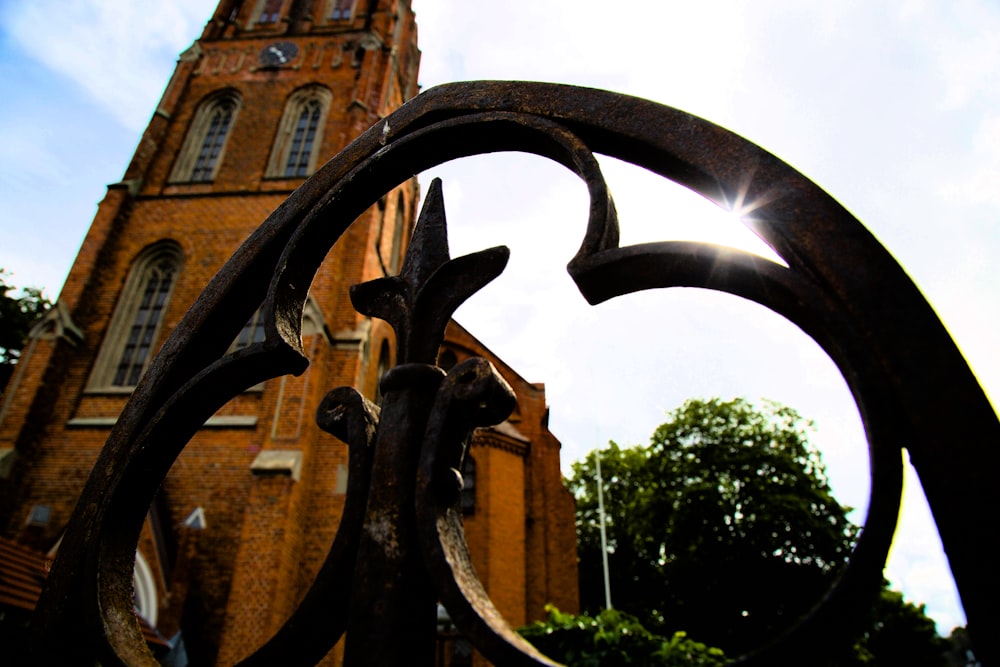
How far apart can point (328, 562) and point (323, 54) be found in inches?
724

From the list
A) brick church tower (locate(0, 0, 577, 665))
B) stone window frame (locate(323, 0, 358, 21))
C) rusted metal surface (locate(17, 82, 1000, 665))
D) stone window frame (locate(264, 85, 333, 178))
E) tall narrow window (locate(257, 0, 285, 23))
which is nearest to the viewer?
rusted metal surface (locate(17, 82, 1000, 665))

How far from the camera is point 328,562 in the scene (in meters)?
0.84

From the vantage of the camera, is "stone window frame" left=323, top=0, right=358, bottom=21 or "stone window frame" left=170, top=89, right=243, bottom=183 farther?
"stone window frame" left=323, top=0, right=358, bottom=21

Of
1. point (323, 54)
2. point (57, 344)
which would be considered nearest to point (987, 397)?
point (57, 344)

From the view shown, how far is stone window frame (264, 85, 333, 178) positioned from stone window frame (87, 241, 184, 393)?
290 cm

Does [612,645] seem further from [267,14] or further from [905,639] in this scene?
[905,639]

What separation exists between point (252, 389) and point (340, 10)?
13.4 m

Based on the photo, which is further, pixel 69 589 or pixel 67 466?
pixel 67 466

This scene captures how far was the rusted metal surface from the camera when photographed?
618 mm

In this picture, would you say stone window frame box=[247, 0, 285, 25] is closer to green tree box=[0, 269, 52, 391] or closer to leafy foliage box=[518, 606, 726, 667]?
green tree box=[0, 269, 52, 391]

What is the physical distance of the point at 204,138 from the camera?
1561cm

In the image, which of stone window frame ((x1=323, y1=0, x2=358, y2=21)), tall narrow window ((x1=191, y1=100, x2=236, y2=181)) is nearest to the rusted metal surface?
tall narrow window ((x1=191, y1=100, x2=236, y2=181))

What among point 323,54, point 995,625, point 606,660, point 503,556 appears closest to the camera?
point 995,625

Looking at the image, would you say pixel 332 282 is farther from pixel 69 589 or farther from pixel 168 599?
pixel 69 589
